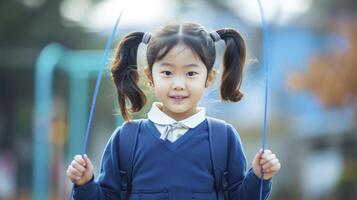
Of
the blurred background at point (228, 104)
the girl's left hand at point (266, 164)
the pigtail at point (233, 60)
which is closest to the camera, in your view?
the girl's left hand at point (266, 164)

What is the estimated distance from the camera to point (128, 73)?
3166 mm

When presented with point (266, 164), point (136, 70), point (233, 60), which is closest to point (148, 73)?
point (136, 70)

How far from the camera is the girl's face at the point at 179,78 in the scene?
115 inches

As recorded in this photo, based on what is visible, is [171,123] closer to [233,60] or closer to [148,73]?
[148,73]

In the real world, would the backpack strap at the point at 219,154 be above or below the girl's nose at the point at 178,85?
below

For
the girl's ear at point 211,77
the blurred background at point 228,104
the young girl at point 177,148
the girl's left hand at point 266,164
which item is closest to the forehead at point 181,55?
the young girl at point 177,148

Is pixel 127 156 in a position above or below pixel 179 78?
below

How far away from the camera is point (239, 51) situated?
316 centimetres

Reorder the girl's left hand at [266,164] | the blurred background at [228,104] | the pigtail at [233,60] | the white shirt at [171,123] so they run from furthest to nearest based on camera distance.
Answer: the blurred background at [228,104] < the pigtail at [233,60] < the white shirt at [171,123] < the girl's left hand at [266,164]

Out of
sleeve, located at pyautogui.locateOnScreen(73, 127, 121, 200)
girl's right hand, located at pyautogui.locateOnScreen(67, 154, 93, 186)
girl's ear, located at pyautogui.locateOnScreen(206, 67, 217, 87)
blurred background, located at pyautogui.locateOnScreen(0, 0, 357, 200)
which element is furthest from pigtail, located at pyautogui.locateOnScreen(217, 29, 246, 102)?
blurred background, located at pyautogui.locateOnScreen(0, 0, 357, 200)

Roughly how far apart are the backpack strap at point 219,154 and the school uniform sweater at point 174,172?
0.02 meters

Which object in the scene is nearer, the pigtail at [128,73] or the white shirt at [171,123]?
the white shirt at [171,123]

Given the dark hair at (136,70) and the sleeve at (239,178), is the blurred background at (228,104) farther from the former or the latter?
the sleeve at (239,178)

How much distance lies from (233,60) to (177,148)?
0.45 m
